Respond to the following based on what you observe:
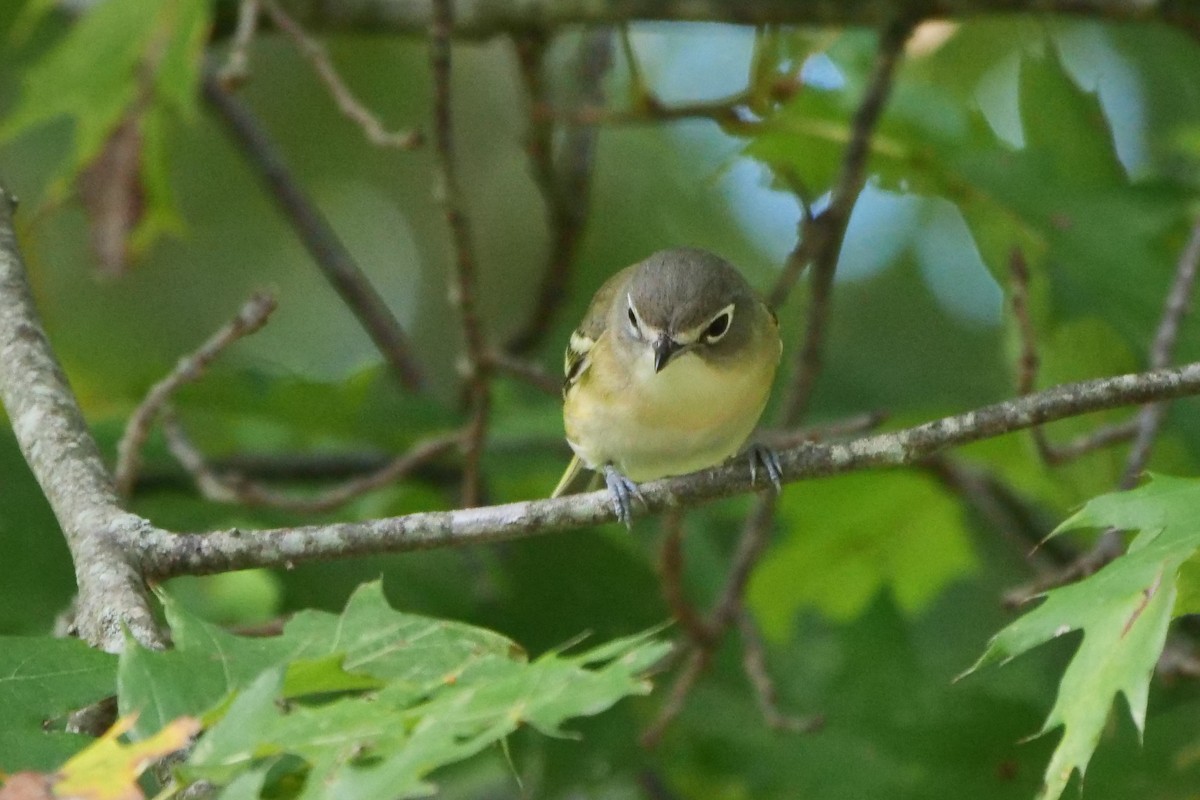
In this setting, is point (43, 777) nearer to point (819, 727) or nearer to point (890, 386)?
point (819, 727)

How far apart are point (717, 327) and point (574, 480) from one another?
42.4 inches

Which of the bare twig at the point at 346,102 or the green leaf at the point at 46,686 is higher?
the bare twig at the point at 346,102

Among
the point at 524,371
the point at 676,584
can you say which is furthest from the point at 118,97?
the point at 676,584

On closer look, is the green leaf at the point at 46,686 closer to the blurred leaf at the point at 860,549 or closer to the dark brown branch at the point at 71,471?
the dark brown branch at the point at 71,471

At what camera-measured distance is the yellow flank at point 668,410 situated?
421cm

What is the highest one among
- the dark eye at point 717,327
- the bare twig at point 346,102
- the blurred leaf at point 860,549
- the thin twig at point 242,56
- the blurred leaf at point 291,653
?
the thin twig at point 242,56

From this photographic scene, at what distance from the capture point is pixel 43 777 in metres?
1.92

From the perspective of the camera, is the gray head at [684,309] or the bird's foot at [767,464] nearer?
the bird's foot at [767,464]

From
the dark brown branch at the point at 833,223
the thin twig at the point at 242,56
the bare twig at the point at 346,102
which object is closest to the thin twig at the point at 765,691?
the dark brown branch at the point at 833,223

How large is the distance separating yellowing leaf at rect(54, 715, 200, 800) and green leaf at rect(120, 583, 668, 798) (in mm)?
41

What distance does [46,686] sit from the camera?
2273 millimetres

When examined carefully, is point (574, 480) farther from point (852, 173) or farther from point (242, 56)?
point (242, 56)

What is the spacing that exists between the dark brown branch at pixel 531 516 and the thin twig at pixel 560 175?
292 cm

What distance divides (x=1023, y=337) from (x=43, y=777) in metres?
2.75
